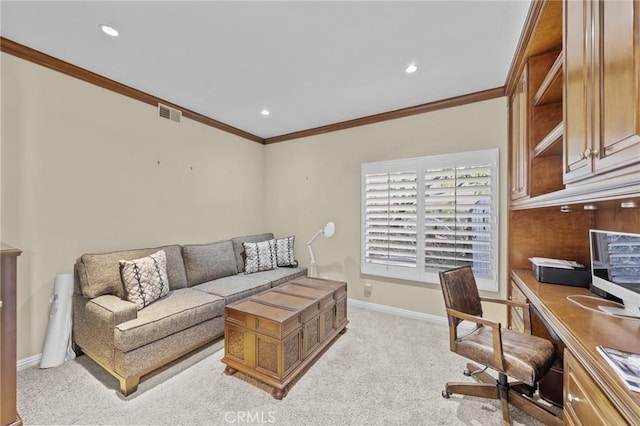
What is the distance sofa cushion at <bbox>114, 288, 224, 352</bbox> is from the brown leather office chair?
2.09 meters

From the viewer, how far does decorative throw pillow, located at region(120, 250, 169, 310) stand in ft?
7.21

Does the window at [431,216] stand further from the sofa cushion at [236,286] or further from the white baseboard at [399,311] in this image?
the sofa cushion at [236,286]

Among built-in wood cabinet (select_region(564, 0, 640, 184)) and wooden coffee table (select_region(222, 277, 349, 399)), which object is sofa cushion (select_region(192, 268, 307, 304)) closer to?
wooden coffee table (select_region(222, 277, 349, 399))

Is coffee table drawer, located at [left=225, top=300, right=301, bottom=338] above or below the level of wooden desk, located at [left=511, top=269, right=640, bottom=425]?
below

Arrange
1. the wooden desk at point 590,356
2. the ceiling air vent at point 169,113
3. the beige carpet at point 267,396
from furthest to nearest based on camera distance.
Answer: the ceiling air vent at point 169,113 < the beige carpet at point 267,396 < the wooden desk at point 590,356

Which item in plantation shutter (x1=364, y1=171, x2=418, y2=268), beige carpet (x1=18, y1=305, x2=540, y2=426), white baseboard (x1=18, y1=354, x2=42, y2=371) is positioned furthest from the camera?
plantation shutter (x1=364, y1=171, x2=418, y2=268)

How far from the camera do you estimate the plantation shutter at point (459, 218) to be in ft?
9.11

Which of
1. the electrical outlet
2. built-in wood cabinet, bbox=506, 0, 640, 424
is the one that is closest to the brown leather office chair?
built-in wood cabinet, bbox=506, 0, 640, 424

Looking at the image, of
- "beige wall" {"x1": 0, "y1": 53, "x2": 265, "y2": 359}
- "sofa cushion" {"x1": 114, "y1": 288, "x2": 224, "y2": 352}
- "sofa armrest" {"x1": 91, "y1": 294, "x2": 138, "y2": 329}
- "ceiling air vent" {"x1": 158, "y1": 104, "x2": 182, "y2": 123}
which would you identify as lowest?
"sofa cushion" {"x1": 114, "y1": 288, "x2": 224, "y2": 352}

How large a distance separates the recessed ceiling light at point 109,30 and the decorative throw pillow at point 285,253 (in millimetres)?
2842

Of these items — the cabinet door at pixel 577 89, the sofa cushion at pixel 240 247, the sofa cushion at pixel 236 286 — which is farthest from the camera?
the sofa cushion at pixel 240 247

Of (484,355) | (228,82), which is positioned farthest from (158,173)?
(484,355)

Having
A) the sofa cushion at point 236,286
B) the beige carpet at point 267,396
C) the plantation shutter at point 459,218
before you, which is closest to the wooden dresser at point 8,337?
the beige carpet at point 267,396

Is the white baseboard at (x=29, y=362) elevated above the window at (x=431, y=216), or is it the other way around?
the window at (x=431, y=216)
